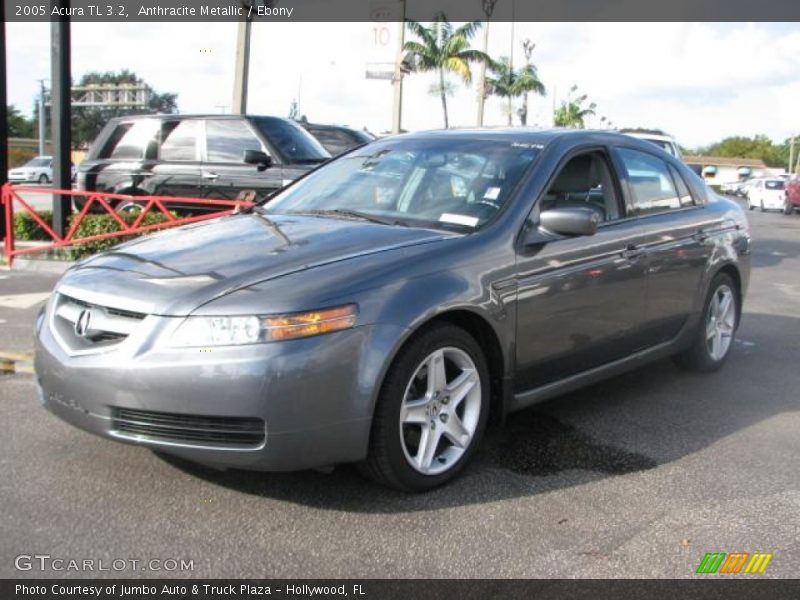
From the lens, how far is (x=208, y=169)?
1055 centimetres

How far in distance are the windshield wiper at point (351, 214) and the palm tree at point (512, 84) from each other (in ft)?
137

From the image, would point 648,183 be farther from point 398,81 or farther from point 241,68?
point 398,81

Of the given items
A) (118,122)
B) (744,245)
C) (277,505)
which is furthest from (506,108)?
(277,505)

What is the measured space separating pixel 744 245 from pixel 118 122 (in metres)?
8.35

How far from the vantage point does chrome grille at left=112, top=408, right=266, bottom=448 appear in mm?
3246

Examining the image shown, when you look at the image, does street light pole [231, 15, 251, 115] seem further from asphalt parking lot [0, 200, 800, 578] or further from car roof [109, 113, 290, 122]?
asphalt parking lot [0, 200, 800, 578]

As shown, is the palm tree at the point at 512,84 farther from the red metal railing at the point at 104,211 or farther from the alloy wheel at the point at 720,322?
the alloy wheel at the point at 720,322

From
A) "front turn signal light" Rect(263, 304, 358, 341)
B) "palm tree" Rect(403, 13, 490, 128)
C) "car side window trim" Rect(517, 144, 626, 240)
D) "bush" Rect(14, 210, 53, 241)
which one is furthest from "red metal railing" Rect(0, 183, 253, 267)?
"palm tree" Rect(403, 13, 490, 128)

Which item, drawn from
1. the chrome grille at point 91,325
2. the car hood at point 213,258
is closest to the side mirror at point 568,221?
the car hood at point 213,258

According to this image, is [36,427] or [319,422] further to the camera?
[36,427]

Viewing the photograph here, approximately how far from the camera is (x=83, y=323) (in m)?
3.55

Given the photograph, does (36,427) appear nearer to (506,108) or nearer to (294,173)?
(294,173)

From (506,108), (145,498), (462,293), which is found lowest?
(145,498)

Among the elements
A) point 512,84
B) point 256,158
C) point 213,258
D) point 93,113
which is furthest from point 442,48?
point 93,113
